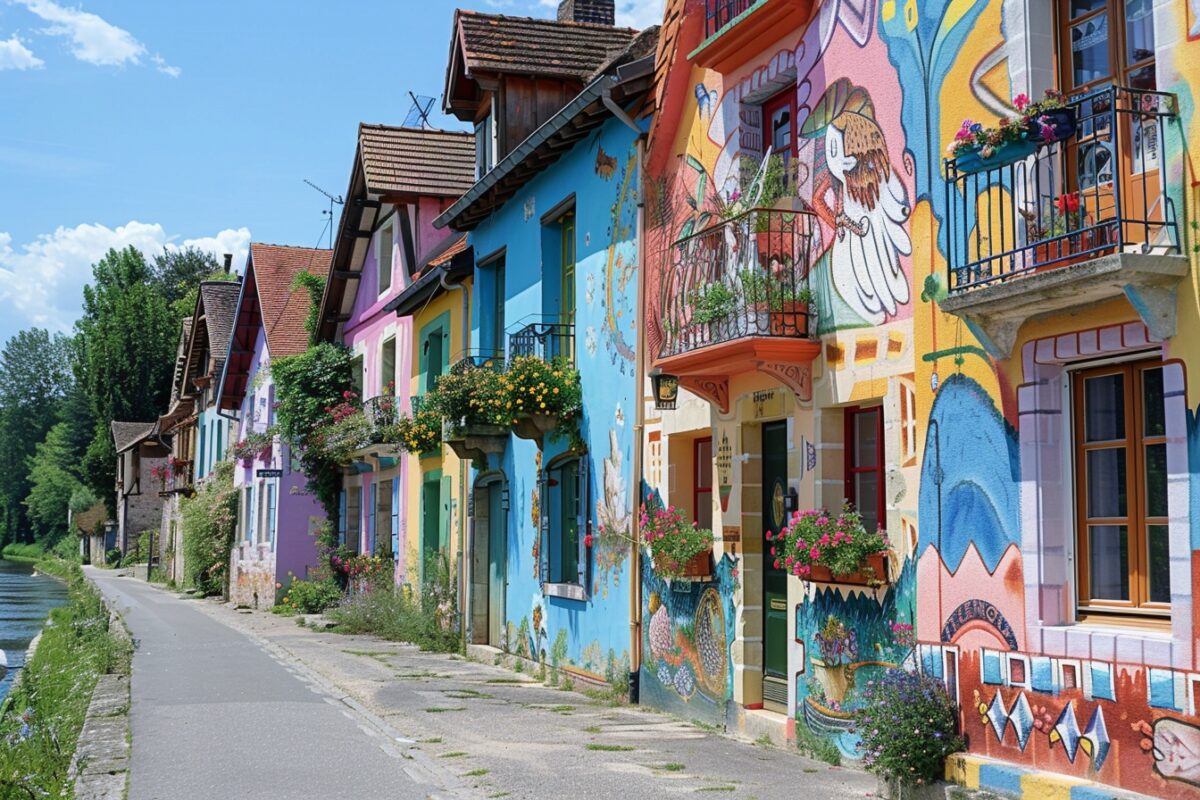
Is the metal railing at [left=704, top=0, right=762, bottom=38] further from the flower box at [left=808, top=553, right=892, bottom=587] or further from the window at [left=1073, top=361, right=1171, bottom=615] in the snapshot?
the window at [left=1073, top=361, right=1171, bottom=615]

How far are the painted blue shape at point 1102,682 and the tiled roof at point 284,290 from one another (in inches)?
1040

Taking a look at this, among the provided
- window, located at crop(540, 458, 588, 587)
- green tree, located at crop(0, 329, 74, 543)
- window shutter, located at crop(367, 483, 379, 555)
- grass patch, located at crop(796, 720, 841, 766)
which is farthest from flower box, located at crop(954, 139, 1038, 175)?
green tree, located at crop(0, 329, 74, 543)

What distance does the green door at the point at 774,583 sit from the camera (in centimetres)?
1075

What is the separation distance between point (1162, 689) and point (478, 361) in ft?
41.5

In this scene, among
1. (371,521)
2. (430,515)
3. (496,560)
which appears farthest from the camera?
(371,521)

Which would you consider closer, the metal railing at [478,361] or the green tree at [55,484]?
the metal railing at [478,361]

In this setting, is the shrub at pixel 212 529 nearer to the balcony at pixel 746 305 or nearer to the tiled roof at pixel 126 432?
the tiled roof at pixel 126 432

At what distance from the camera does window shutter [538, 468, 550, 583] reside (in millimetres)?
15883

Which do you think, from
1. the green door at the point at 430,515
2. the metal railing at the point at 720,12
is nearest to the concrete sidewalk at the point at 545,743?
the green door at the point at 430,515

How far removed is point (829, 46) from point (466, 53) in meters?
9.29

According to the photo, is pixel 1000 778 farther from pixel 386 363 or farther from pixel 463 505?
pixel 386 363

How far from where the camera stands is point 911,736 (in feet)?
26.3

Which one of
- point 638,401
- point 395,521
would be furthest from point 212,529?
point 638,401

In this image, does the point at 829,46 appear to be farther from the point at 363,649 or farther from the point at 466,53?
the point at 363,649
